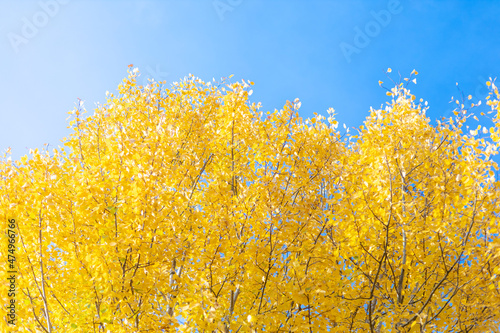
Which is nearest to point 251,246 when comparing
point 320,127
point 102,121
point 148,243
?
point 148,243

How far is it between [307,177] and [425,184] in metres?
2.25

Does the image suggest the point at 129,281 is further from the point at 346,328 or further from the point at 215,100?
the point at 215,100

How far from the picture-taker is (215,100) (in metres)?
10.0

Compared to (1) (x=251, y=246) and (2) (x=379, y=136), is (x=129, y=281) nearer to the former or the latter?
(1) (x=251, y=246)

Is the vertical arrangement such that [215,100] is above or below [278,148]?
above

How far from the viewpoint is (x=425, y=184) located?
6.51 m

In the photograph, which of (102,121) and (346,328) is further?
(102,121)

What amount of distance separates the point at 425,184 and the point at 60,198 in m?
5.68

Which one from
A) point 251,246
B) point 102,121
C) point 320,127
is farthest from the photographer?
point 102,121

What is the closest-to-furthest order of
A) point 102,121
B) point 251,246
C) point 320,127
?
point 251,246 < point 320,127 < point 102,121

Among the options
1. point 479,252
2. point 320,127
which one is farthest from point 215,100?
point 479,252

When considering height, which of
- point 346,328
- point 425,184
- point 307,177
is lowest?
point 346,328

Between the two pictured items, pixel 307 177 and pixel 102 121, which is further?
pixel 102 121

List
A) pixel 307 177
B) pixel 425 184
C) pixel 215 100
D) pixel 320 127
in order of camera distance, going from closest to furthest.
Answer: pixel 307 177
pixel 425 184
pixel 320 127
pixel 215 100
